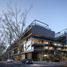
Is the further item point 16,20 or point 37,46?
point 37,46

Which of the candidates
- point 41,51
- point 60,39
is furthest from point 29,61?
point 60,39

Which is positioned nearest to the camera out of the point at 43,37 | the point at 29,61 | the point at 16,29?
the point at 16,29

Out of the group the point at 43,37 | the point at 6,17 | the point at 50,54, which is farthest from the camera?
the point at 43,37

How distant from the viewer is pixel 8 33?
56.7 feet

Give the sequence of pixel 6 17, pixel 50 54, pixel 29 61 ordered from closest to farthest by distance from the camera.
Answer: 1. pixel 6 17
2. pixel 29 61
3. pixel 50 54

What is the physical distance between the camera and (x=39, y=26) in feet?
161

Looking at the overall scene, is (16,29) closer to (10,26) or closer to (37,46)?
(10,26)

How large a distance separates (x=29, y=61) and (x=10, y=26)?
59.4 feet

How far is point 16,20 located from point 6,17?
1249 millimetres

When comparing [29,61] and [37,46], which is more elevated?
[37,46]

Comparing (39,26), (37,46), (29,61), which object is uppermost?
(39,26)

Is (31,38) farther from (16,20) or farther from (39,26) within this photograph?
(16,20)

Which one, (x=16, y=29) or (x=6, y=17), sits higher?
(x=6, y=17)

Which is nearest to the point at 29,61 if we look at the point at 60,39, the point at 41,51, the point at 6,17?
the point at 41,51
